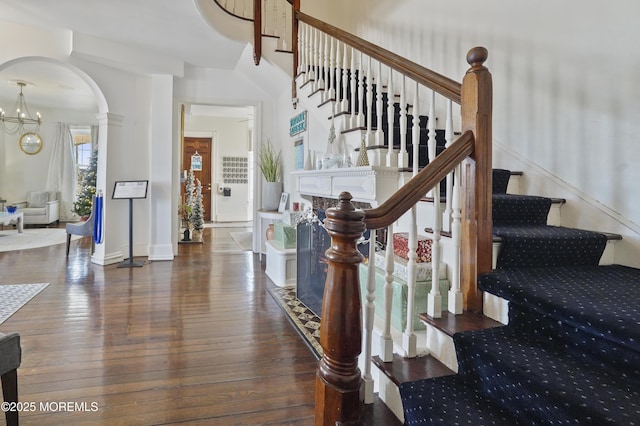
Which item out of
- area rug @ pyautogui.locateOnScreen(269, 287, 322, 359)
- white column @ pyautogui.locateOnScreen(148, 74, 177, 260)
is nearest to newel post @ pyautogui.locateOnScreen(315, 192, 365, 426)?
area rug @ pyautogui.locateOnScreen(269, 287, 322, 359)

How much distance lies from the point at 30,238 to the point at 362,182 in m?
6.89

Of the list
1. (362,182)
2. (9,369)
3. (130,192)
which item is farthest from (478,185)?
(130,192)

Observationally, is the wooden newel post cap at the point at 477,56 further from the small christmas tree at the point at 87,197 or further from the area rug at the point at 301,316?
the small christmas tree at the point at 87,197

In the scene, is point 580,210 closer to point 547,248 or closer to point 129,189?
point 547,248

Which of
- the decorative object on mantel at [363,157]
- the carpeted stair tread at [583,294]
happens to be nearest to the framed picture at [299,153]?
the decorative object on mantel at [363,157]

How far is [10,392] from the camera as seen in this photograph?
1462 mm

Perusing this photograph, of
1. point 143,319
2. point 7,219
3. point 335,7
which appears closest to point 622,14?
point 143,319

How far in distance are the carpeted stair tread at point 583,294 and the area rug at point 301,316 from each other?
1323 mm

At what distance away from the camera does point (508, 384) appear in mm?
1080

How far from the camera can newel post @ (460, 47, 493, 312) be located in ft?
5.00

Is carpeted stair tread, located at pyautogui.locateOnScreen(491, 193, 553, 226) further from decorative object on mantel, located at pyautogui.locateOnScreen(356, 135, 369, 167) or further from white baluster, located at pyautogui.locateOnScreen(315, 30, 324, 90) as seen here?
white baluster, located at pyautogui.locateOnScreen(315, 30, 324, 90)

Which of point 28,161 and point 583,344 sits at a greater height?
point 28,161

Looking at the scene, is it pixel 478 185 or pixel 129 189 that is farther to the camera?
pixel 129 189

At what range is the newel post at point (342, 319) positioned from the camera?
1.15 m
